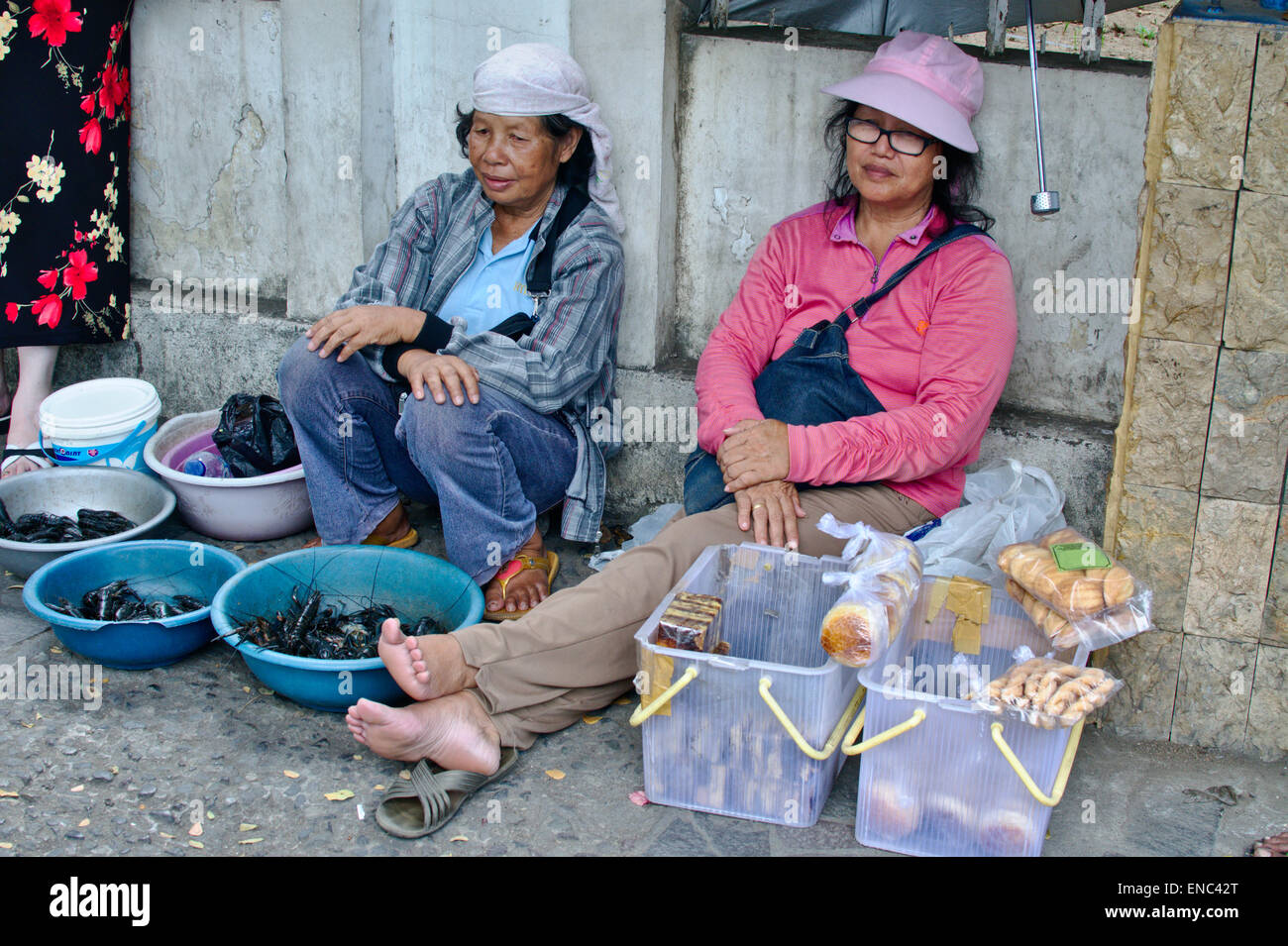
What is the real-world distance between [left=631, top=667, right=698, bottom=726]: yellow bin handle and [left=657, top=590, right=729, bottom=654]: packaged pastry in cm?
6

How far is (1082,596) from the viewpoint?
233cm

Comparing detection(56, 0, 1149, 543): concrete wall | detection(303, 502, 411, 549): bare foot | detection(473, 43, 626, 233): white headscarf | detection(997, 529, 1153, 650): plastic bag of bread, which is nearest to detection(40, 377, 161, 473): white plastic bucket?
detection(56, 0, 1149, 543): concrete wall

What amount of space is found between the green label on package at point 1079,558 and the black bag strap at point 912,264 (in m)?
0.82

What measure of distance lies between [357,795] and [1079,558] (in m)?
1.58

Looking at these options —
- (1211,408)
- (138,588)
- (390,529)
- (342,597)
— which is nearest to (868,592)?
(1211,408)

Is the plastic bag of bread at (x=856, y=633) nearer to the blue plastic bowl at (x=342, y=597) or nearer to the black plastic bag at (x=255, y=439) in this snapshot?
the blue plastic bowl at (x=342, y=597)

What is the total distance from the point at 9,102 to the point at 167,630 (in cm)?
198

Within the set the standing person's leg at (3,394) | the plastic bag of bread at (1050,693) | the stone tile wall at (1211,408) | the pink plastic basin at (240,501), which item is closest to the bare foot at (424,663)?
the plastic bag of bread at (1050,693)

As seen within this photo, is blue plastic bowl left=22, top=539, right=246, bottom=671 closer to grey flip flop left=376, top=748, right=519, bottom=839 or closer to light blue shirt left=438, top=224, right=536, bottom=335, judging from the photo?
grey flip flop left=376, top=748, right=519, bottom=839

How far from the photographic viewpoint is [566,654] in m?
2.60

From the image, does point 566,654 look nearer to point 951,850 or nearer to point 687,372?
point 951,850

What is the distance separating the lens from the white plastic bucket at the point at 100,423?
3662mm

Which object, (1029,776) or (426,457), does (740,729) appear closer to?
(1029,776)
